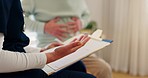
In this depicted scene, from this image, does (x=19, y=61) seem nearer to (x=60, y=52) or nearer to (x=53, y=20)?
(x=60, y=52)

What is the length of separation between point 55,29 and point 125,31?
1.09 meters

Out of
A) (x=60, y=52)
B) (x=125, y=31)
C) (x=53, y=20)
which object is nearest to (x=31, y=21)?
(x=53, y=20)

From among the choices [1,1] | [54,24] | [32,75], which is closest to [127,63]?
[54,24]

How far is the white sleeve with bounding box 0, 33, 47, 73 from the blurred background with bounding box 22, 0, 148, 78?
4.98 feet

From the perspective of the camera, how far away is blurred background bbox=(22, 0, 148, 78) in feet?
7.48

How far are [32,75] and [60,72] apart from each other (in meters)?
0.13

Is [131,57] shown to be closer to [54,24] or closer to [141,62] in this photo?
[141,62]

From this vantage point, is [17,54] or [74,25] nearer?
[17,54]

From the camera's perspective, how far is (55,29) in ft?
4.88

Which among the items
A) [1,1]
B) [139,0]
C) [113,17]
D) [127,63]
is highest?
[1,1]

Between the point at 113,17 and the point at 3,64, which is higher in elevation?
the point at 3,64

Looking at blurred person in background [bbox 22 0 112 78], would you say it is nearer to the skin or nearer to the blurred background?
the skin

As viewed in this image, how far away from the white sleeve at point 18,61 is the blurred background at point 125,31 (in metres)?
1.52

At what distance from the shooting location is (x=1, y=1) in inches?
28.9
